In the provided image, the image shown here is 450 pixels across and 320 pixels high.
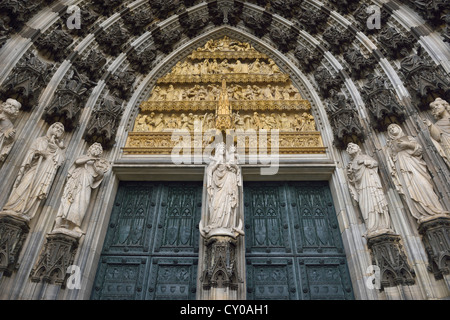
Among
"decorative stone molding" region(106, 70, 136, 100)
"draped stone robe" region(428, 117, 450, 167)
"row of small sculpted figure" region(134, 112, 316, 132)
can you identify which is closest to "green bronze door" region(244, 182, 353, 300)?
"row of small sculpted figure" region(134, 112, 316, 132)

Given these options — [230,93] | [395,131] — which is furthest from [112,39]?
[395,131]

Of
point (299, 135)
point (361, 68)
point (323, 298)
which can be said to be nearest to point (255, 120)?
point (299, 135)

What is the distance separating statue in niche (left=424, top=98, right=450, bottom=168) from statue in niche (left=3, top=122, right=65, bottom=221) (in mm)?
5956

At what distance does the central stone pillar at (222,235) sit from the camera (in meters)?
4.21

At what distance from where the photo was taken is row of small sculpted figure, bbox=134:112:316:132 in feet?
22.2

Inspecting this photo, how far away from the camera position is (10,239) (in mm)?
4141

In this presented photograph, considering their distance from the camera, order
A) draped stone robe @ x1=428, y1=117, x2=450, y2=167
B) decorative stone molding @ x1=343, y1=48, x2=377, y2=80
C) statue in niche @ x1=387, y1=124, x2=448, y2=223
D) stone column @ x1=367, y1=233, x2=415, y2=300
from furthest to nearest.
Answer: decorative stone molding @ x1=343, y1=48, x2=377, y2=80 → draped stone robe @ x1=428, y1=117, x2=450, y2=167 → statue in niche @ x1=387, y1=124, x2=448, y2=223 → stone column @ x1=367, y1=233, x2=415, y2=300

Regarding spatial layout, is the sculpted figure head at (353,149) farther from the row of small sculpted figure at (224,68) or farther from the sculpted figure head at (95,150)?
the sculpted figure head at (95,150)

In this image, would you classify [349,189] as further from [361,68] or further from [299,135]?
[361,68]

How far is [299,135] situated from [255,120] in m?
1.05

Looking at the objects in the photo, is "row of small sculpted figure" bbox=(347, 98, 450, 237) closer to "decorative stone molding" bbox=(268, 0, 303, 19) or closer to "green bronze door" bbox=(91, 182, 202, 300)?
"green bronze door" bbox=(91, 182, 202, 300)

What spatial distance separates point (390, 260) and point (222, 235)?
2362 millimetres

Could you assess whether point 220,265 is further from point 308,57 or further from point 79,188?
point 308,57

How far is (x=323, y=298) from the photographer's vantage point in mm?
4703
